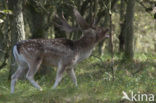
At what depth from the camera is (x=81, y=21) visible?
9789 mm

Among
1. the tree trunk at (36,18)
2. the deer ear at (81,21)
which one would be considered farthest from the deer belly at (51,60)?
the tree trunk at (36,18)

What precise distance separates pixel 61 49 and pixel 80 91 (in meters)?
1.66

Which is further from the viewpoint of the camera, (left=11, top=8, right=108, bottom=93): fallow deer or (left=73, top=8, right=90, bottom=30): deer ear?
(left=73, top=8, right=90, bottom=30): deer ear

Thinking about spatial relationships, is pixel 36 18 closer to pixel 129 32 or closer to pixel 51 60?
pixel 129 32

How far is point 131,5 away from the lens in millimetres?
14195

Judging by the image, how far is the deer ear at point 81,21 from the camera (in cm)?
973

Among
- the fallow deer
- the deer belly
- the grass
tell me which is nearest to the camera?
the grass

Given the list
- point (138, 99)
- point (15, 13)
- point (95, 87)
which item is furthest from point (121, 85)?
point (15, 13)

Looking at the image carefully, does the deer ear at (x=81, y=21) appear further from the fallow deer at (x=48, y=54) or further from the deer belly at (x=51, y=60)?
the deer belly at (x=51, y=60)

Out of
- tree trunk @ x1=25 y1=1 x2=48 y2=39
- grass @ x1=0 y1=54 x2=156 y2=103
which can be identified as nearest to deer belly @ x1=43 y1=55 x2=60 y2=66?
grass @ x1=0 y1=54 x2=156 y2=103

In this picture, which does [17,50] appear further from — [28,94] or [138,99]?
[138,99]

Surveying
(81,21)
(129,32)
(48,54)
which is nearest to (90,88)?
(48,54)

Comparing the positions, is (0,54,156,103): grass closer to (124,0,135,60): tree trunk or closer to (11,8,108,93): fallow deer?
(11,8,108,93): fallow deer

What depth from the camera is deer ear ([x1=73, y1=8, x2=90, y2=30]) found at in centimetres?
973
